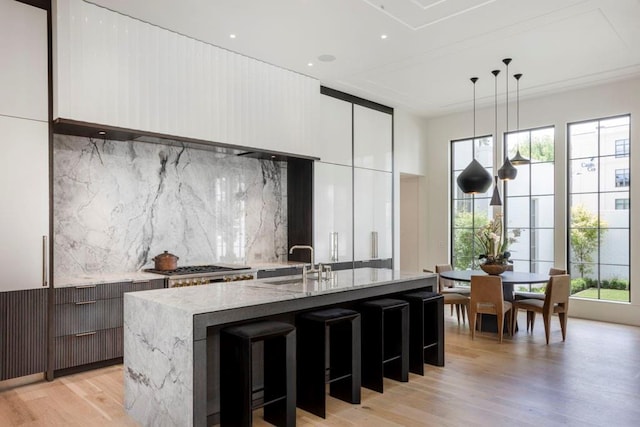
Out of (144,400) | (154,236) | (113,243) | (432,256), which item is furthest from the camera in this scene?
(432,256)

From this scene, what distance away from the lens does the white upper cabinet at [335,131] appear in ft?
21.2

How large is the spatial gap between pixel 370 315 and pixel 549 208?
4702mm

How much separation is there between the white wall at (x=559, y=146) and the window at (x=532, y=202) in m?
0.16

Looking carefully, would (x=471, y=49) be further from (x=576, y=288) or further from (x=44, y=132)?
(x=44, y=132)

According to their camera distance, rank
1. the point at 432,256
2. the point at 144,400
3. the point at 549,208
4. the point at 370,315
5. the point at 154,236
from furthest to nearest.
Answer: the point at 432,256, the point at 549,208, the point at 154,236, the point at 370,315, the point at 144,400

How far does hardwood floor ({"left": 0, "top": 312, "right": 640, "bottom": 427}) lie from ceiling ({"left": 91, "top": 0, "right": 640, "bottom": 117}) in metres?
3.40

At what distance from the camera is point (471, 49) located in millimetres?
5145

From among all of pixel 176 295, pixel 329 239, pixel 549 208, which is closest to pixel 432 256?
pixel 549 208

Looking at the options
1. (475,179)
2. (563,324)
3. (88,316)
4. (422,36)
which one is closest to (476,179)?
(475,179)

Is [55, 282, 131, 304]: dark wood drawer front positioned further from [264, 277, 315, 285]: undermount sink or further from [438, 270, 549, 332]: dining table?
[438, 270, 549, 332]: dining table

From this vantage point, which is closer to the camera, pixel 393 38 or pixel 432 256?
pixel 393 38

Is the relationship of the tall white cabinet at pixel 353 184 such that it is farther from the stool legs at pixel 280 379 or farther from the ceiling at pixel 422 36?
the stool legs at pixel 280 379

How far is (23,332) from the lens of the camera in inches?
146

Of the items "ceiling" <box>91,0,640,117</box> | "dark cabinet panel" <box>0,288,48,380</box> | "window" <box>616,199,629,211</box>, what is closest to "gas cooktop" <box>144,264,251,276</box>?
"dark cabinet panel" <box>0,288,48,380</box>
